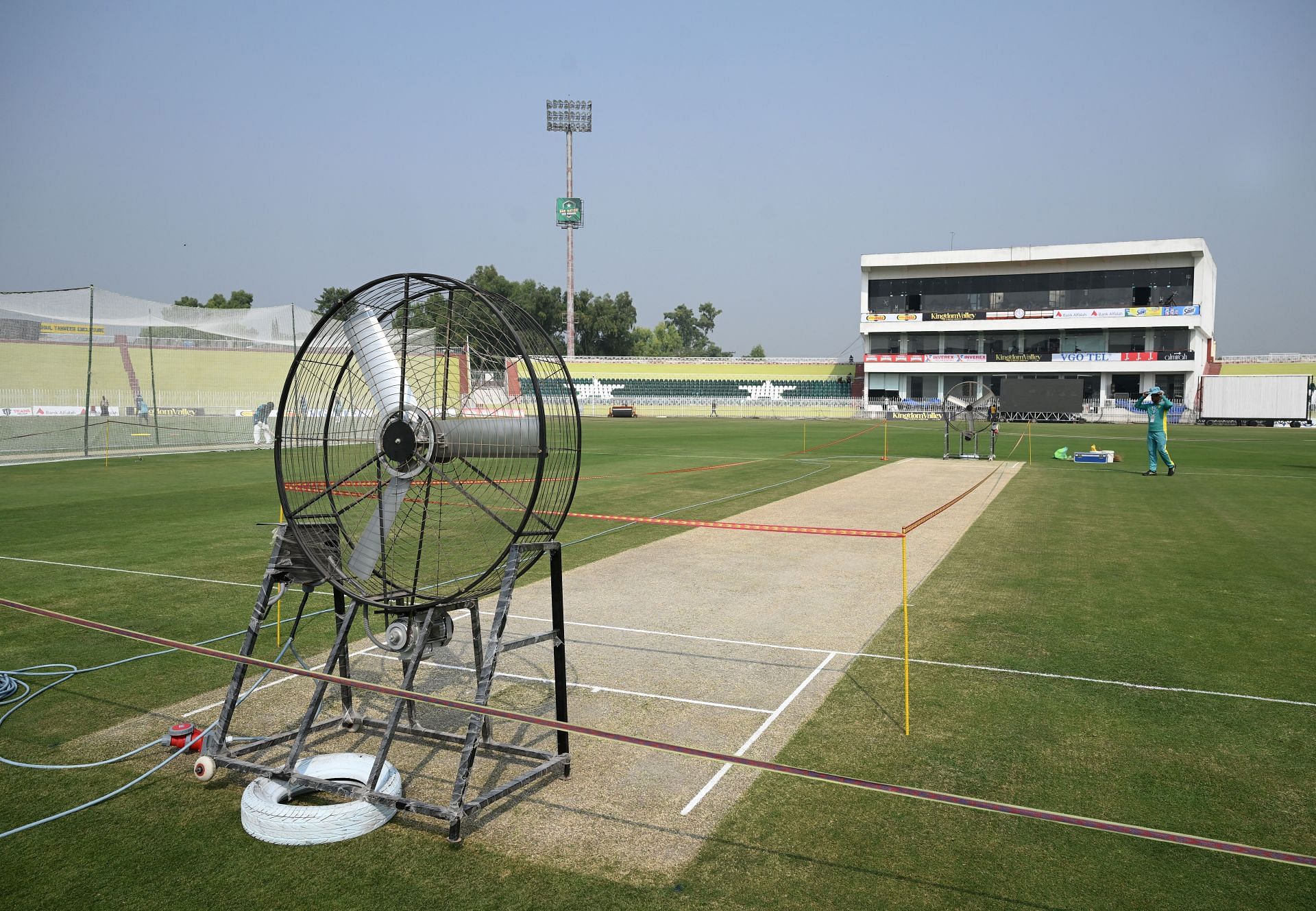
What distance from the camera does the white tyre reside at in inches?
182

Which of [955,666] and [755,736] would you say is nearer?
[755,736]

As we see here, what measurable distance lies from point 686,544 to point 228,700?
27.5ft

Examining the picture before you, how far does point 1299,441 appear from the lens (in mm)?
39562

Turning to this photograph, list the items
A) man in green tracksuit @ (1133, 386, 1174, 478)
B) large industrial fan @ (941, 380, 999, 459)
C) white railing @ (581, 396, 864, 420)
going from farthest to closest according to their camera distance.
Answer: white railing @ (581, 396, 864, 420) → large industrial fan @ (941, 380, 999, 459) → man in green tracksuit @ (1133, 386, 1174, 478)

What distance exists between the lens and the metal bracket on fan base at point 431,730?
4.79 m

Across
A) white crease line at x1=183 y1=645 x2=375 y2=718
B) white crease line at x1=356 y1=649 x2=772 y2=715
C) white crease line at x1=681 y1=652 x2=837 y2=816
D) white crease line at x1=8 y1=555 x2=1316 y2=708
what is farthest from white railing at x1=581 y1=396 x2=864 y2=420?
white crease line at x1=356 y1=649 x2=772 y2=715

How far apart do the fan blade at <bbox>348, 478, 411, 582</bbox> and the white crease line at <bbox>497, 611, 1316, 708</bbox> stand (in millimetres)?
3662

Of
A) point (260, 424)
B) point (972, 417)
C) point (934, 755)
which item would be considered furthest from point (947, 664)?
point (260, 424)

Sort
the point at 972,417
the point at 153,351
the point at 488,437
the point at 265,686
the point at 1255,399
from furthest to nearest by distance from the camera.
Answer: the point at 1255,399, the point at 153,351, the point at 972,417, the point at 265,686, the point at 488,437

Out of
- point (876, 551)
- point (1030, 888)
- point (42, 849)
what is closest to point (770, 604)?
point (876, 551)

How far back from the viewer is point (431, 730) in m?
6.01

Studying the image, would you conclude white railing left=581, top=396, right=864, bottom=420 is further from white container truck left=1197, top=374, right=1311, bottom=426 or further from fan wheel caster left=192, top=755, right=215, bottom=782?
fan wheel caster left=192, top=755, right=215, bottom=782

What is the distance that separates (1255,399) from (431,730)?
2572 inches

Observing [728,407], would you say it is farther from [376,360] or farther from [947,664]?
[376,360]
